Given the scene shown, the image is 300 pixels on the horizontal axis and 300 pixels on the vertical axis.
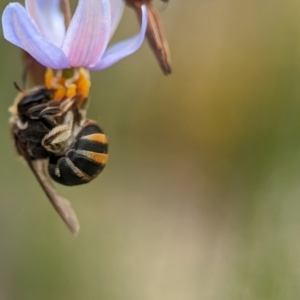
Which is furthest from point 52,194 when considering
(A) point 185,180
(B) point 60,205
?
(A) point 185,180

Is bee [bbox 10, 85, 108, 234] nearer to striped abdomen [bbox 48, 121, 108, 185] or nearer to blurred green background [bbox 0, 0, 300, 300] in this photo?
striped abdomen [bbox 48, 121, 108, 185]

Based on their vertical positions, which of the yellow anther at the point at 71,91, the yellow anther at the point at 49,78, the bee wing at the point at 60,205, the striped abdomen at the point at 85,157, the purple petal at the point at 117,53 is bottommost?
the bee wing at the point at 60,205

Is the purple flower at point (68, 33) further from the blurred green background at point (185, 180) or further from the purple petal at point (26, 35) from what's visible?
the blurred green background at point (185, 180)

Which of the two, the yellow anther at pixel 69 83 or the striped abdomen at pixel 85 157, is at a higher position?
the yellow anther at pixel 69 83

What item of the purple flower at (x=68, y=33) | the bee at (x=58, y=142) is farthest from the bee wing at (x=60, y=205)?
the purple flower at (x=68, y=33)

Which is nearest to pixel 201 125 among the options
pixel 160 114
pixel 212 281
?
pixel 160 114

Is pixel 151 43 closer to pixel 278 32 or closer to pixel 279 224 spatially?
pixel 279 224

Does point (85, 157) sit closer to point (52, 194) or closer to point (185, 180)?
point (52, 194)
